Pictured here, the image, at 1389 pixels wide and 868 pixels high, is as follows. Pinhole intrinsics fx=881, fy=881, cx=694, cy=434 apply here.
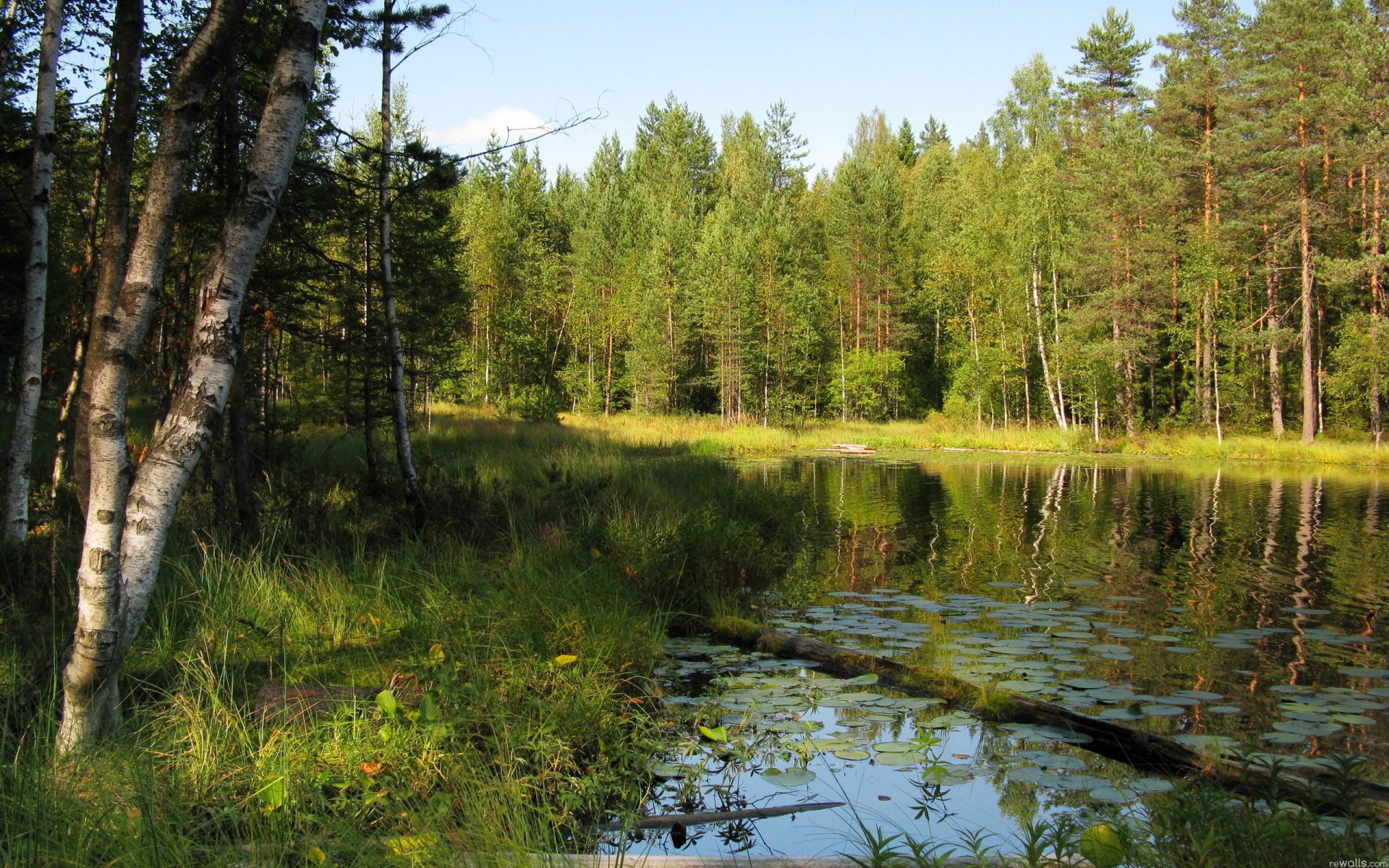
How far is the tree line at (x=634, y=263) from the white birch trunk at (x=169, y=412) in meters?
0.01

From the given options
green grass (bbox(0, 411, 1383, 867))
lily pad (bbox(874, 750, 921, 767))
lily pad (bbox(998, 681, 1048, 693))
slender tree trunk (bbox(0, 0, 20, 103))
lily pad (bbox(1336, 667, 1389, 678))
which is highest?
slender tree trunk (bbox(0, 0, 20, 103))

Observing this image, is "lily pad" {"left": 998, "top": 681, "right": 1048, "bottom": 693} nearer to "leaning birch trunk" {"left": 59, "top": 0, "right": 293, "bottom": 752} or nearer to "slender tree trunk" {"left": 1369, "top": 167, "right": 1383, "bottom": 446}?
"leaning birch trunk" {"left": 59, "top": 0, "right": 293, "bottom": 752}

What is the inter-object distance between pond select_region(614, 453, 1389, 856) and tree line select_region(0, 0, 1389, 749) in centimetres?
274

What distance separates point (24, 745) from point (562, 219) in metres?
53.1

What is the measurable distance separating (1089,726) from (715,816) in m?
2.02

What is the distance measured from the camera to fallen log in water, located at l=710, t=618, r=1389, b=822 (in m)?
3.18

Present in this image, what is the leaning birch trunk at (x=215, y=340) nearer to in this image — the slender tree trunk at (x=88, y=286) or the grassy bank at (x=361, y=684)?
the grassy bank at (x=361, y=684)

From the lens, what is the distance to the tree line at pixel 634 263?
3486 mm

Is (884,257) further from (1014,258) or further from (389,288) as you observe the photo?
(389,288)

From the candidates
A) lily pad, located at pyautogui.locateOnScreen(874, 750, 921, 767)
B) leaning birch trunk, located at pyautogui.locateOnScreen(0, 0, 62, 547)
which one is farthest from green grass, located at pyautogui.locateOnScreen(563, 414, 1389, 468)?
lily pad, located at pyautogui.locateOnScreen(874, 750, 921, 767)

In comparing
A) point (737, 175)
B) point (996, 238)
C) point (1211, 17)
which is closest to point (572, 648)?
point (996, 238)

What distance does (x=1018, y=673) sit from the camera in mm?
5340

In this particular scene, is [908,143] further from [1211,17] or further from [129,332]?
[129,332]

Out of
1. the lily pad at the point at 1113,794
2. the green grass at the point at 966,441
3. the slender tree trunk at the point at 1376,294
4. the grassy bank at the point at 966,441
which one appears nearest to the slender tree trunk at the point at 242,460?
the lily pad at the point at 1113,794
